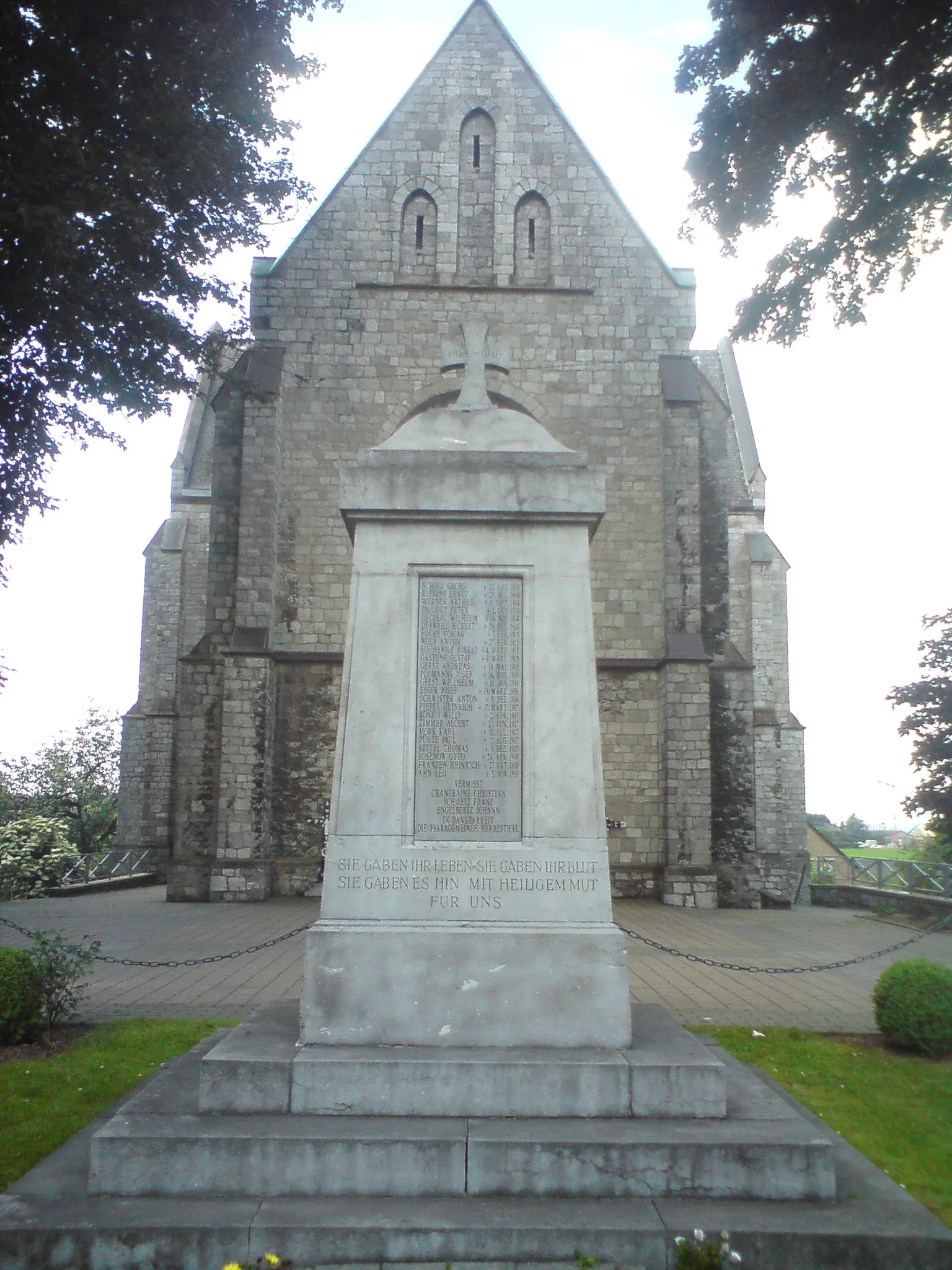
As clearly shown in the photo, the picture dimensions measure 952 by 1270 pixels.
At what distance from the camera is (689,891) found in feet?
61.8

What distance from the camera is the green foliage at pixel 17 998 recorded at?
711 cm

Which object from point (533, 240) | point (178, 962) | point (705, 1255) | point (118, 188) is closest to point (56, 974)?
point (178, 962)

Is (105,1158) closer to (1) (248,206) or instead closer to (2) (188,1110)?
(2) (188,1110)

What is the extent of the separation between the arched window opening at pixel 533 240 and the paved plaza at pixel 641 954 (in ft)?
43.8

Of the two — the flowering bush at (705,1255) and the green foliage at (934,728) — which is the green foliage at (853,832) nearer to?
the green foliage at (934,728)

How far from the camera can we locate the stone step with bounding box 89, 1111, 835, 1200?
3.98m

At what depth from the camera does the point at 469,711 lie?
518cm

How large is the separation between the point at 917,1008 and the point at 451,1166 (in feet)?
15.3

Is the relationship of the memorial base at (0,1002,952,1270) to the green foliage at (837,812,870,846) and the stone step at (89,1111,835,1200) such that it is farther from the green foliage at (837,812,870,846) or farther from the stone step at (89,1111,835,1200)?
the green foliage at (837,812,870,846)

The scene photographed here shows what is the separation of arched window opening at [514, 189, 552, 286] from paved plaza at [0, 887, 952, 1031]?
13357mm

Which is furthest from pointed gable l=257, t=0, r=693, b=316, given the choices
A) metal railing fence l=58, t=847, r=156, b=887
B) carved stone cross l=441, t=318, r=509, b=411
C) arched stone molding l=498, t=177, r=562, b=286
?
carved stone cross l=441, t=318, r=509, b=411

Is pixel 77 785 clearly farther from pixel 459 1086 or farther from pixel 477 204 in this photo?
pixel 459 1086

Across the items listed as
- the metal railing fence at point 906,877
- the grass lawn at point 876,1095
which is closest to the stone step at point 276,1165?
the grass lawn at point 876,1095

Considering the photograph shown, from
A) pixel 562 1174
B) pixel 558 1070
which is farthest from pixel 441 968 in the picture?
pixel 562 1174
